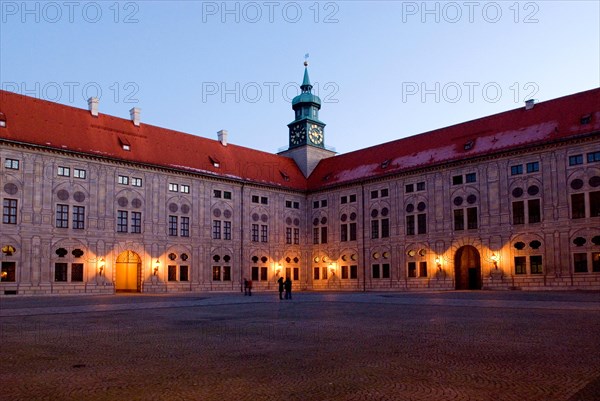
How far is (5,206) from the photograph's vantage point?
146 ft

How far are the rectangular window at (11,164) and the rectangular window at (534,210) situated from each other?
1688 inches

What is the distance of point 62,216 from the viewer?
155 ft

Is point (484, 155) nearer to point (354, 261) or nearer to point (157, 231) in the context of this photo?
point (354, 261)

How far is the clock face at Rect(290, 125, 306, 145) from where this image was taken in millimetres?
74438

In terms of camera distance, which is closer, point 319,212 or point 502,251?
point 502,251

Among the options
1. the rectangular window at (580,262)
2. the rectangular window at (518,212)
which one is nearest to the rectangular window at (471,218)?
the rectangular window at (518,212)

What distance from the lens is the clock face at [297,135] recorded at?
244ft

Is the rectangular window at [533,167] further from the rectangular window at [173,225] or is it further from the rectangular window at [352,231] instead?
the rectangular window at [173,225]

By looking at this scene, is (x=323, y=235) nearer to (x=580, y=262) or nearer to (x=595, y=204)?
(x=580, y=262)

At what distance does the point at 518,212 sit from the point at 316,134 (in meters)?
33.4

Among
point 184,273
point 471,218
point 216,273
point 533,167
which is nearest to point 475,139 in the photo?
Result: point 533,167

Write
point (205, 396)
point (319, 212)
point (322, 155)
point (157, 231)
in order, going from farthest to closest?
point (322, 155)
point (319, 212)
point (157, 231)
point (205, 396)

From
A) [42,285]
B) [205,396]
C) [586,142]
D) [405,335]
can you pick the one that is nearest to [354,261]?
[586,142]

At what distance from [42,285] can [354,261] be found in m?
31.0
